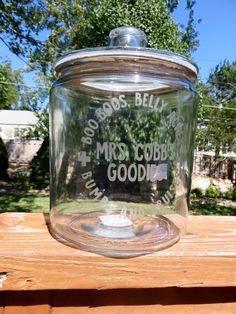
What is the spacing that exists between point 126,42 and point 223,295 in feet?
1.52

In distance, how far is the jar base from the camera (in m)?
0.58

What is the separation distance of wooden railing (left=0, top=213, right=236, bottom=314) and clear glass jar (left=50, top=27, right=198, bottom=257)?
0.11ft

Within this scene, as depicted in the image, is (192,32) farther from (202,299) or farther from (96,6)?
(202,299)

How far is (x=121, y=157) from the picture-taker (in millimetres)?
632

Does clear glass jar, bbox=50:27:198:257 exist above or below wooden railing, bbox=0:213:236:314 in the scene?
above

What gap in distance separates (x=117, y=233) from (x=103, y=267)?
0.40 feet

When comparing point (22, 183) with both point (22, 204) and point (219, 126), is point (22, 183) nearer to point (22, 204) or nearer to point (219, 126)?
point (22, 204)

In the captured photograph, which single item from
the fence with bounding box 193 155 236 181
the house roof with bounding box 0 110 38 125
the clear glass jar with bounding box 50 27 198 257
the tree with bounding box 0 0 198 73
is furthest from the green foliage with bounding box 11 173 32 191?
the house roof with bounding box 0 110 38 125

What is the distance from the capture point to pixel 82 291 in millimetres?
540

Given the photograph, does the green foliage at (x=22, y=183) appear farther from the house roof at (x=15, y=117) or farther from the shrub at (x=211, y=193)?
the house roof at (x=15, y=117)

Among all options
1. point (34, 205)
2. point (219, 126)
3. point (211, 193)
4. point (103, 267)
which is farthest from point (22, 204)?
point (219, 126)

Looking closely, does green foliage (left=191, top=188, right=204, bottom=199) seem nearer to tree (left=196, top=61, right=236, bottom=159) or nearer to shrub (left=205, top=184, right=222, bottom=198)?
shrub (left=205, top=184, right=222, bottom=198)

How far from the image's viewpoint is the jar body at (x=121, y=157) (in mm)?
631

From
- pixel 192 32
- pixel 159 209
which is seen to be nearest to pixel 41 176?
pixel 192 32
